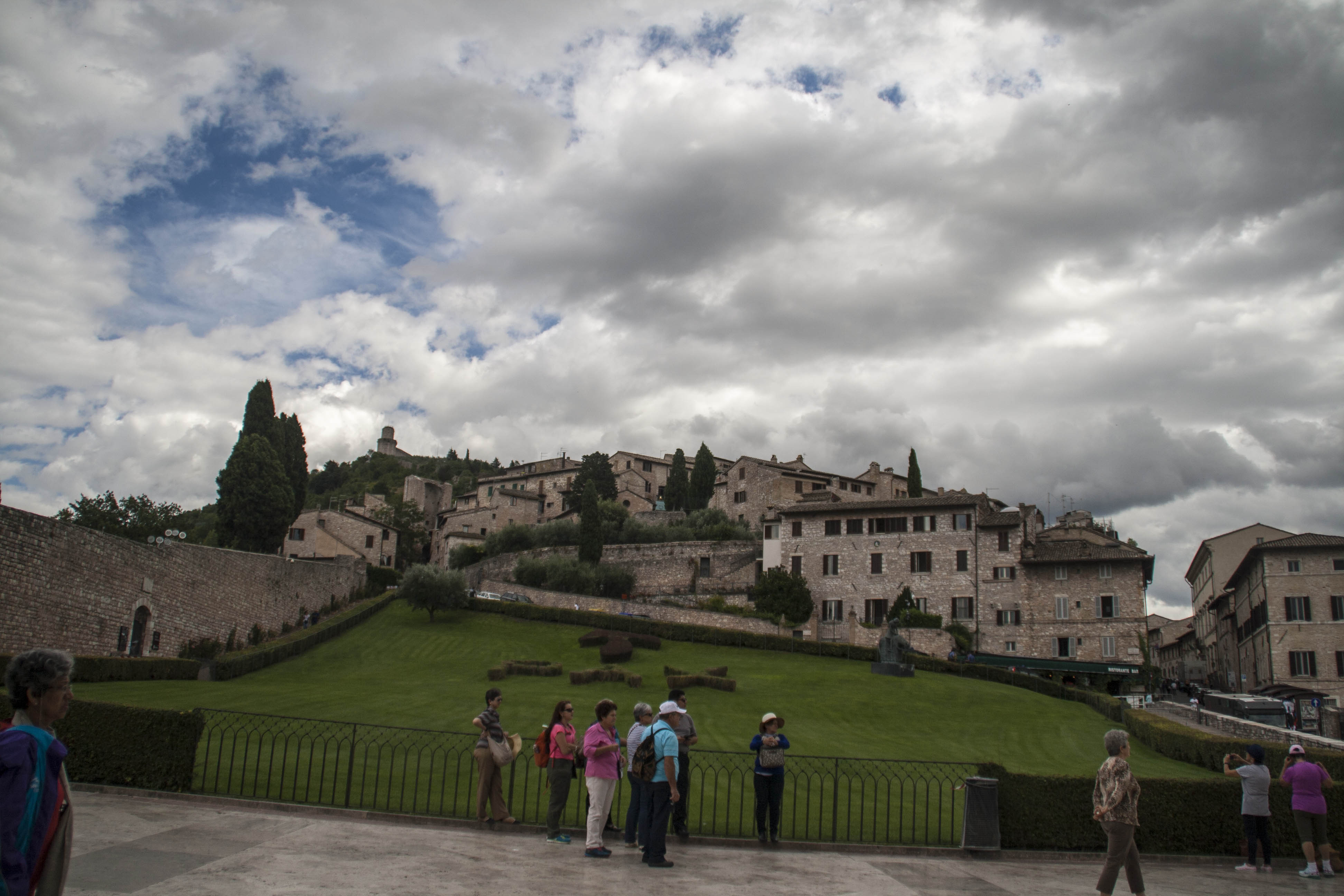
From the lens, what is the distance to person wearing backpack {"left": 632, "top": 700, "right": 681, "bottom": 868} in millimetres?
10156

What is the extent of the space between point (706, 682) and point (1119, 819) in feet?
78.7

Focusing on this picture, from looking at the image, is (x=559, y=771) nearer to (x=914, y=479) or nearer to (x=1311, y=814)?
(x=1311, y=814)

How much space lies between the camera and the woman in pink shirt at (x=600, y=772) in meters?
10.5

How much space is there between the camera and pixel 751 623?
53562 millimetres

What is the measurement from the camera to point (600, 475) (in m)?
88.4

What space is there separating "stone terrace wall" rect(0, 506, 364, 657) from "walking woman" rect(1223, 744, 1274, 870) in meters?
27.5

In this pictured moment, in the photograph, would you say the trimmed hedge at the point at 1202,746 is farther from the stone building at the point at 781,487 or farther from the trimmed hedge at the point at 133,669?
the stone building at the point at 781,487

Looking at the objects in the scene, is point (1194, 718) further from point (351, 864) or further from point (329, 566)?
point (329, 566)

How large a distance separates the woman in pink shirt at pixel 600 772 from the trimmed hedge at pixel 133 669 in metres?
18.6

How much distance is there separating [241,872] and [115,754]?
17.8 feet

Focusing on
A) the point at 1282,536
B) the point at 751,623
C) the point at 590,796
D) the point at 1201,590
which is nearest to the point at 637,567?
the point at 751,623


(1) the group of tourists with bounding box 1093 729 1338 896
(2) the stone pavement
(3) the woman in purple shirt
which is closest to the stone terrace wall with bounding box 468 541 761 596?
(1) the group of tourists with bounding box 1093 729 1338 896

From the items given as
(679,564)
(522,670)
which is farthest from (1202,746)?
(679,564)

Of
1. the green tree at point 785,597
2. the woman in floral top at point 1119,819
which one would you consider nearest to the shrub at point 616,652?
the green tree at point 785,597
